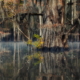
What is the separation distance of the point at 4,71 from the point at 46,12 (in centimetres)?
1502

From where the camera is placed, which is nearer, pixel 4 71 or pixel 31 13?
pixel 4 71

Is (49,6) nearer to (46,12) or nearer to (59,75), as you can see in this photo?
(46,12)

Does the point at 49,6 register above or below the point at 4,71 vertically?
above

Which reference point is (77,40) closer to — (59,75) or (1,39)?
(1,39)

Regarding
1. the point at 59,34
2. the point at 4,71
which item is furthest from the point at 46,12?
the point at 4,71

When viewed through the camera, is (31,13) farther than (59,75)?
Yes

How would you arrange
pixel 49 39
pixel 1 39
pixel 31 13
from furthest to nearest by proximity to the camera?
pixel 1 39, pixel 31 13, pixel 49 39

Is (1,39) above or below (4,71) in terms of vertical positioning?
below

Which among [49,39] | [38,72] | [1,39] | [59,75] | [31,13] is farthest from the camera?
[1,39]

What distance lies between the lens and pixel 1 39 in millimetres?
52656

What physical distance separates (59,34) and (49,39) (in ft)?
3.56

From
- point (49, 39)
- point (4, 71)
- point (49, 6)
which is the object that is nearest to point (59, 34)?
point (49, 39)

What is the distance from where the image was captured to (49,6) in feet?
88.4

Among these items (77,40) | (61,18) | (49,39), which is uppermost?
(61,18)
